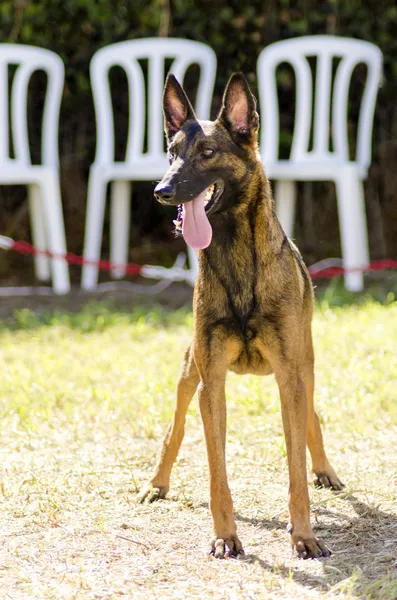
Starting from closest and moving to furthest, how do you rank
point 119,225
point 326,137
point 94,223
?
point 326,137, point 94,223, point 119,225

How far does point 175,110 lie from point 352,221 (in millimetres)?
3557

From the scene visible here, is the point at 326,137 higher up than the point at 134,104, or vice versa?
the point at 134,104

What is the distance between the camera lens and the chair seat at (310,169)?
6.60 metres

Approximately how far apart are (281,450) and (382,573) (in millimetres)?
1152

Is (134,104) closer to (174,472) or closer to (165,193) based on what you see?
(174,472)

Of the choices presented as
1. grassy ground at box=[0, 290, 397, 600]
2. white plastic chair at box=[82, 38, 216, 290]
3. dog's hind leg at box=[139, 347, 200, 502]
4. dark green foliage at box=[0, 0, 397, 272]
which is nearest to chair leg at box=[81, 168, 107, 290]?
white plastic chair at box=[82, 38, 216, 290]

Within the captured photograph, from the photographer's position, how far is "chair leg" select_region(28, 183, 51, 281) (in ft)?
25.1

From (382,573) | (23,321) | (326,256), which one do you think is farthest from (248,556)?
(326,256)

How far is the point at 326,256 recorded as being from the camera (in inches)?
333

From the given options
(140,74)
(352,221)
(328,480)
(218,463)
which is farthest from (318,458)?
(140,74)

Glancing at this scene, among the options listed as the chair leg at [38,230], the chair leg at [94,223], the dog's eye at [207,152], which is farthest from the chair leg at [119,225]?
the dog's eye at [207,152]

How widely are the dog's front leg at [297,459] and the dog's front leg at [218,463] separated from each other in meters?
0.18

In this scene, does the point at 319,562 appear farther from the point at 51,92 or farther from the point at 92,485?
the point at 51,92

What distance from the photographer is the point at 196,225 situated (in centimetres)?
296
